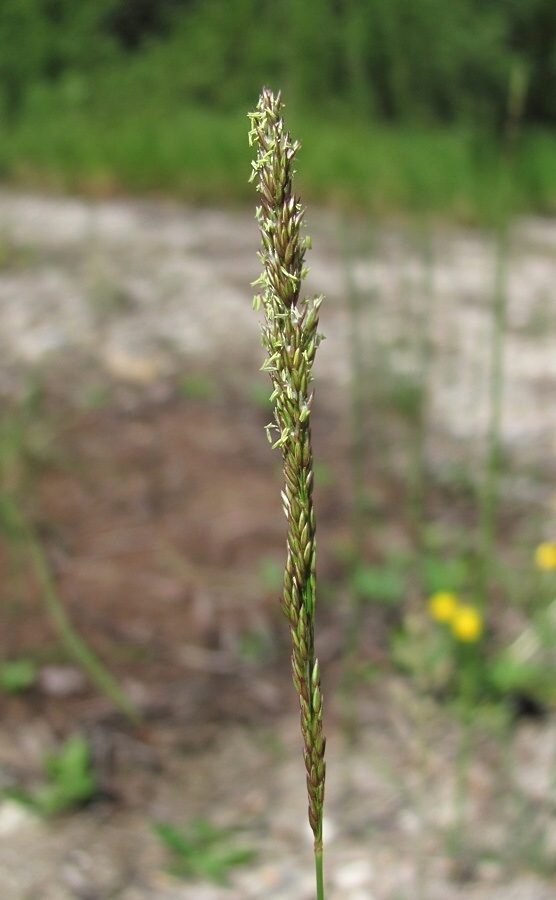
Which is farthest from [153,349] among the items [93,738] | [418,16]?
[418,16]

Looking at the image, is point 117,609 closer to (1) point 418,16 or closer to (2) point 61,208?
(2) point 61,208

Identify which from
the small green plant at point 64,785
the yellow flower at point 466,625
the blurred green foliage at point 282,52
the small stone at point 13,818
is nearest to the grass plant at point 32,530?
the small green plant at point 64,785

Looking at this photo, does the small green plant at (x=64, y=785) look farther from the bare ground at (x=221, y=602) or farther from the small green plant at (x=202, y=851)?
the small green plant at (x=202, y=851)

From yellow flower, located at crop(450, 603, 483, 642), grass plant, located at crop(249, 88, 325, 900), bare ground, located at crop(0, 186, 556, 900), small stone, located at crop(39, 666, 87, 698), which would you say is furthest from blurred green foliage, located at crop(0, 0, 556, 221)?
grass plant, located at crop(249, 88, 325, 900)

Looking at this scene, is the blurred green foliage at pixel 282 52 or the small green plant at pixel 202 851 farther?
the blurred green foliage at pixel 282 52

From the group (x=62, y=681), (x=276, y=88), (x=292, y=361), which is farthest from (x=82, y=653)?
(x=276, y=88)

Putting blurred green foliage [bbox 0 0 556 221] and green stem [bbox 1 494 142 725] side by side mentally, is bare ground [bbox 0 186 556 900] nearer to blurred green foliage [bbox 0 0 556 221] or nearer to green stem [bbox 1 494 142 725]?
green stem [bbox 1 494 142 725]

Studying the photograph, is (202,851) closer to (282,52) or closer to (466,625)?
(466,625)
